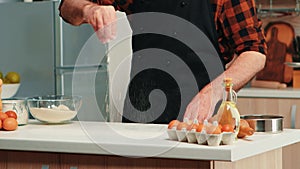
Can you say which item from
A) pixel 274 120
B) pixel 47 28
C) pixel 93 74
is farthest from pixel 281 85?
pixel 274 120

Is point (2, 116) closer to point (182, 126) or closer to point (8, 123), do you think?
point (8, 123)

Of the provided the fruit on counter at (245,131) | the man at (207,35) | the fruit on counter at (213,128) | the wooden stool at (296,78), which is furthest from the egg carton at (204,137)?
the wooden stool at (296,78)

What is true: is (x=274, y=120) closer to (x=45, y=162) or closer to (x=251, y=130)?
(x=251, y=130)

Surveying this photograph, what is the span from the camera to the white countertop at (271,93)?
13.0 ft

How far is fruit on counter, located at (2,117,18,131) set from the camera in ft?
7.91

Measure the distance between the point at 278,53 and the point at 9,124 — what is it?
2443 millimetres

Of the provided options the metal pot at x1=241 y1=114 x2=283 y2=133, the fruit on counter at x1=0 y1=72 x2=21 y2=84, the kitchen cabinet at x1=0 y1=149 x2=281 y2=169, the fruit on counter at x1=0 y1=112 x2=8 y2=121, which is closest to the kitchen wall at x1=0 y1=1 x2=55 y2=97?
the fruit on counter at x1=0 y1=72 x2=21 y2=84

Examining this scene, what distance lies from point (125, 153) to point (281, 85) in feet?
7.76

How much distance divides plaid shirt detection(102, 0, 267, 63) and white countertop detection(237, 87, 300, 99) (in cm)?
129

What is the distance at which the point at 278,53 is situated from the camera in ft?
14.6

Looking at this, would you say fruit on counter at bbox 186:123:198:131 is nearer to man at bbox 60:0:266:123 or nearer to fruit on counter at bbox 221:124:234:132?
fruit on counter at bbox 221:124:234:132

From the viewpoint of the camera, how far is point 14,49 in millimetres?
4715

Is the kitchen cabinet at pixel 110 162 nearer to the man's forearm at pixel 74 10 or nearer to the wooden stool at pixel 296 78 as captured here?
the man's forearm at pixel 74 10

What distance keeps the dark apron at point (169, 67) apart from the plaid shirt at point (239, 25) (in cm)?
4
